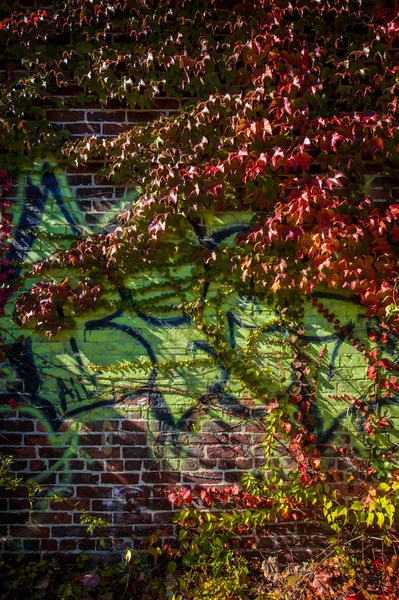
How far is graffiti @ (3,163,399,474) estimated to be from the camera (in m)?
3.10

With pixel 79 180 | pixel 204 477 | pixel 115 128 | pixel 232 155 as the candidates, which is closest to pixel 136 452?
pixel 204 477

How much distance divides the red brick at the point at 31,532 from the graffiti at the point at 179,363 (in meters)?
0.63

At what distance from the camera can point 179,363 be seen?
3.10m

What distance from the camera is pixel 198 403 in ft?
10.2

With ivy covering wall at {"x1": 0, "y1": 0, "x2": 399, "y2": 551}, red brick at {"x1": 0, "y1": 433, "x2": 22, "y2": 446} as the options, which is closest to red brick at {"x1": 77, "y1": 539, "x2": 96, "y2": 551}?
ivy covering wall at {"x1": 0, "y1": 0, "x2": 399, "y2": 551}

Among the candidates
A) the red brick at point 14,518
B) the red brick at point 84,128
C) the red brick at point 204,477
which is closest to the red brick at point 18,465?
the red brick at point 14,518

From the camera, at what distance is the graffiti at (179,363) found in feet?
10.2

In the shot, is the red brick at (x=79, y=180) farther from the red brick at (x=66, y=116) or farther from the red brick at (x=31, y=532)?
the red brick at (x=31, y=532)

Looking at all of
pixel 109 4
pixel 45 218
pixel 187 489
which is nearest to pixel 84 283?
pixel 45 218

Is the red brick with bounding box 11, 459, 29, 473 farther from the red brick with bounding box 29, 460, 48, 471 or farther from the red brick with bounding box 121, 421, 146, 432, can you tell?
the red brick with bounding box 121, 421, 146, 432

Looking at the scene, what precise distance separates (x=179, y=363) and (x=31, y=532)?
1.39 m

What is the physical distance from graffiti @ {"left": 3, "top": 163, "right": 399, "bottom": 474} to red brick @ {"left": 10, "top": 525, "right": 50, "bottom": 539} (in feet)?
2.06

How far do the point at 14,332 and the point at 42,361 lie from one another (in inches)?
10.2

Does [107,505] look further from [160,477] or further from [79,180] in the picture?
[79,180]
